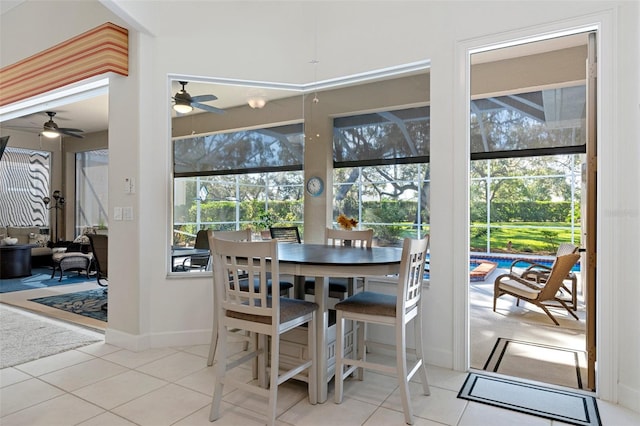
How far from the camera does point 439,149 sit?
2.90 metres

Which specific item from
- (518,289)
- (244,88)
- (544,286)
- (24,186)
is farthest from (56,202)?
(544,286)

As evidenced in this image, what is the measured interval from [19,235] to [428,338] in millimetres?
8913

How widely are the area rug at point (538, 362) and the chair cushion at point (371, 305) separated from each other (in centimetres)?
121

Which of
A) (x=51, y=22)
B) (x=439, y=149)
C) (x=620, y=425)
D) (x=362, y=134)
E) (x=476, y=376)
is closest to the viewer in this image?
(x=620, y=425)

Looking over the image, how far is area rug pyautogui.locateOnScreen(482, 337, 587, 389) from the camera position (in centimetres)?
275

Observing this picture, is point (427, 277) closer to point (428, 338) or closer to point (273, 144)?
point (428, 338)

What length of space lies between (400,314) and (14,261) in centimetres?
741

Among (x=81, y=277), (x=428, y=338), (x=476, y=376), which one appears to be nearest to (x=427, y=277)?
(x=428, y=338)

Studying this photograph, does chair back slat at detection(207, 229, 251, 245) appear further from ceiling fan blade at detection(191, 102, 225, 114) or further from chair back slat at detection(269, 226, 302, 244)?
ceiling fan blade at detection(191, 102, 225, 114)

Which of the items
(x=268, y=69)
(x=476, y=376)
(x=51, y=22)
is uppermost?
(x=51, y=22)

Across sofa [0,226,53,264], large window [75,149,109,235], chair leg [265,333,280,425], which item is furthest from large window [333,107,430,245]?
large window [75,149,109,235]

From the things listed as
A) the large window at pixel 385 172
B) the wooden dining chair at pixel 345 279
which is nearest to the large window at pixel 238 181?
the large window at pixel 385 172

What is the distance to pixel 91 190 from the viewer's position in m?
9.12

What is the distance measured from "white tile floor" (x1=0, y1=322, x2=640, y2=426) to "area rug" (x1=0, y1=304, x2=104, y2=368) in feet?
0.73
